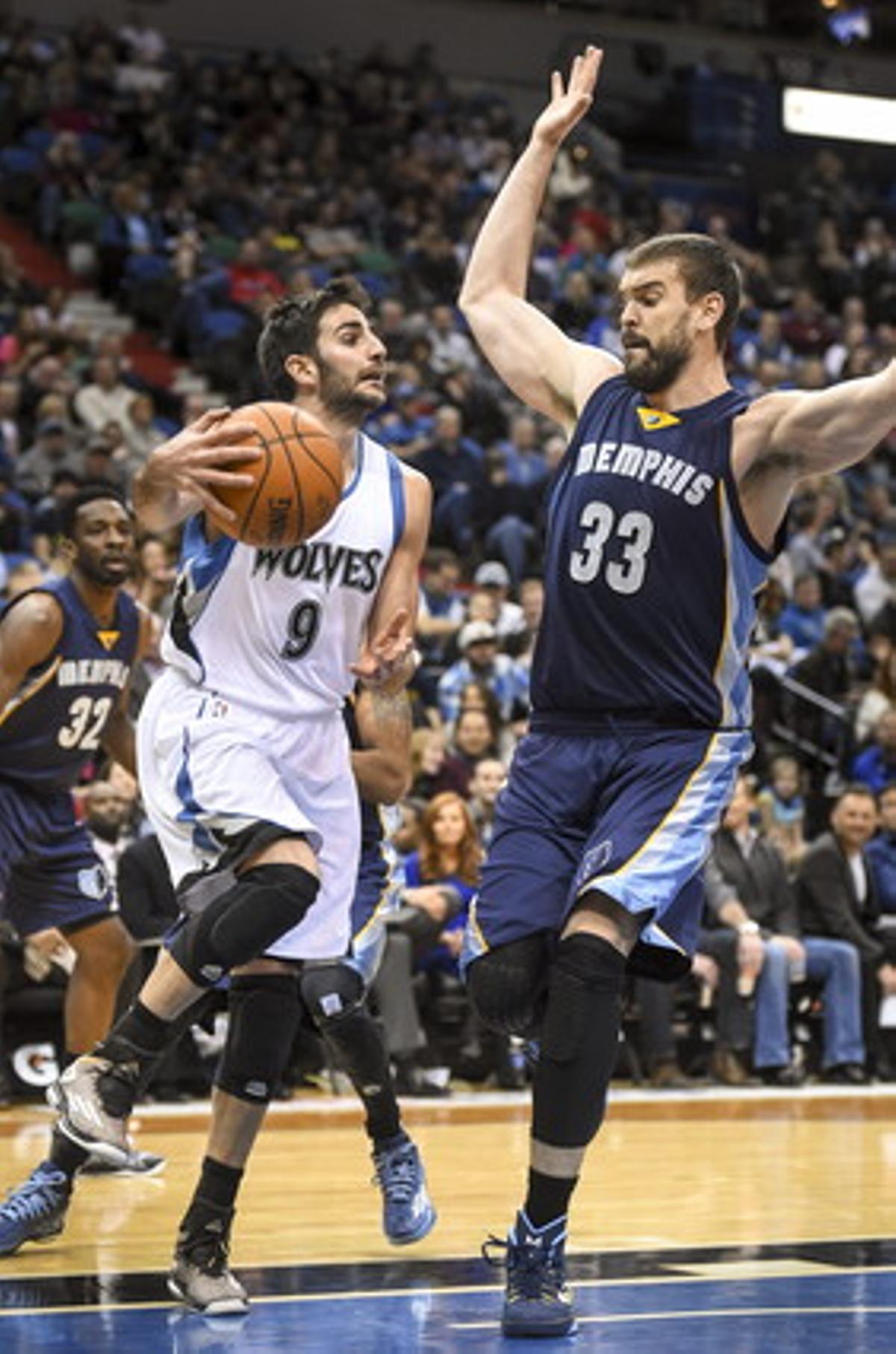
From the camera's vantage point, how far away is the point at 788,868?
12492 mm

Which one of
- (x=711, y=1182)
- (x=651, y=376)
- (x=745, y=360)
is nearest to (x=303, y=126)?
(x=745, y=360)

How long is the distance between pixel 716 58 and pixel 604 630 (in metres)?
22.1

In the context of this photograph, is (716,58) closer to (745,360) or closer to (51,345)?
(745,360)

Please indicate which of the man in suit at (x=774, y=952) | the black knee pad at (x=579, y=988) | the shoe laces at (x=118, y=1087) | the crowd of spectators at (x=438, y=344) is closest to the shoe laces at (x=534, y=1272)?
the black knee pad at (x=579, y=988)

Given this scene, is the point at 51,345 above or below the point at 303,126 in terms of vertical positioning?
below

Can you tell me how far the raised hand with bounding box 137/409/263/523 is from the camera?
5125mm

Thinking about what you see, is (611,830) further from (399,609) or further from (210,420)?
(210,420)

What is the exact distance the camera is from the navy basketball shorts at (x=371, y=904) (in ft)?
21.7

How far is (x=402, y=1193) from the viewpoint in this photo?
6.04 m

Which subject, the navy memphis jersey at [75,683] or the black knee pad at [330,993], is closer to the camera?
the black knee pad at [330,993]

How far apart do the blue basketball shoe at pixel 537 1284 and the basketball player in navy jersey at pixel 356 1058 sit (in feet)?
1.86

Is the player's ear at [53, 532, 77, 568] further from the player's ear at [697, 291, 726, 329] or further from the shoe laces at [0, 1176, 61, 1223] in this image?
the player's ear at [697, 291, 726, 329]

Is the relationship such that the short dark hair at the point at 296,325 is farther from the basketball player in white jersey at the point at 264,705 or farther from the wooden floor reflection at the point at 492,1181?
the wooden floor reflection at the point at 492,1181

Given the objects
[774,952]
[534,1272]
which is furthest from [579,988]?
[774,952]
